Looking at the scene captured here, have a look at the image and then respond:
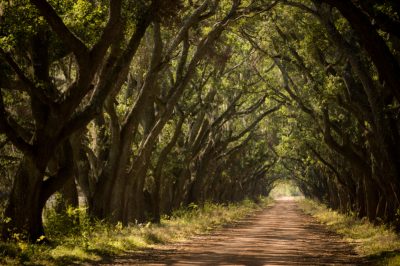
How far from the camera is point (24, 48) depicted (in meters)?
15.2

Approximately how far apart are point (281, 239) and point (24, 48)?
37.5ft

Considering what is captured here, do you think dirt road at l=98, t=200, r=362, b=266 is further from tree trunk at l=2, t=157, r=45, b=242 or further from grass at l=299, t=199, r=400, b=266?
tree trunk at l=2, t=157, r=45, b=242

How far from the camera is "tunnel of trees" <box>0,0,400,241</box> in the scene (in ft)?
44.7

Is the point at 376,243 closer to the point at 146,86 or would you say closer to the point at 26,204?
the point at 146,86

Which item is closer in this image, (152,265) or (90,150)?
(152,265)

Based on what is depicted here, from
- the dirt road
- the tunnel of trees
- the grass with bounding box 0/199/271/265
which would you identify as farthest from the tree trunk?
the dirt road

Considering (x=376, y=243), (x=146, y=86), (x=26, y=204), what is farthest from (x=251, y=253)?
(x=146, y=86)

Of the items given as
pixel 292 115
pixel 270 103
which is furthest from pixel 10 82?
pixel 270 103

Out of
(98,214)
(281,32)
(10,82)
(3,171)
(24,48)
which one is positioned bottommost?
(98,214)

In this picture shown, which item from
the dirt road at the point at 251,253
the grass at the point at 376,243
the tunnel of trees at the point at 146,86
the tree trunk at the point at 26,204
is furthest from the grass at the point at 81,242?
the grass at the point at 376,243

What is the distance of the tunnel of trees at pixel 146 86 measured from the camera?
13633 millimetres

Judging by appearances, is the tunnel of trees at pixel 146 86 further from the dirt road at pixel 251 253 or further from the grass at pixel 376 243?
the dirt road at pixel 251 253

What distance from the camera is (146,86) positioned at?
19297 mm

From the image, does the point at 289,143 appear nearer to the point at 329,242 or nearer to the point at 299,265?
the point at 329,242
